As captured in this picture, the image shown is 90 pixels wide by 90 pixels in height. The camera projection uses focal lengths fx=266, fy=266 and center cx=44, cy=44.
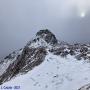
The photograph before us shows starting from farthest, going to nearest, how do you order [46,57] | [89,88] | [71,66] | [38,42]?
[38,42], [46,57], [71,66], [89,88]

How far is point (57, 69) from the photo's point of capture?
47000 millimetres

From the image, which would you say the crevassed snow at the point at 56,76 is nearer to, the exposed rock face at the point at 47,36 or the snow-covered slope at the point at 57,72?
the snow-covered slope at the point at 57,72

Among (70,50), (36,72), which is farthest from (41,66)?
(70,50)

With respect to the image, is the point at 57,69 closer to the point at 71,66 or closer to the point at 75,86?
the point at 71,66

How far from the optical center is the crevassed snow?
41312mm

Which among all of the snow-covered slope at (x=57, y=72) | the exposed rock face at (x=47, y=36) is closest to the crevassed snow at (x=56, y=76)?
the snow-covered slope at (x=57, y=72)

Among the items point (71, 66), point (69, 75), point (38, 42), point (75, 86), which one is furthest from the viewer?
point (38, 42)

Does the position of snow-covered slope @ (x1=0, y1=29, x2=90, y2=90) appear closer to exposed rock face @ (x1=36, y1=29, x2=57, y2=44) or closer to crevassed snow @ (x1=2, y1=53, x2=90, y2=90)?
crevassed snow @ (x1=2, y1=53, x2=90, y2=90)

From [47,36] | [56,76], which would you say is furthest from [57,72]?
[47,36]

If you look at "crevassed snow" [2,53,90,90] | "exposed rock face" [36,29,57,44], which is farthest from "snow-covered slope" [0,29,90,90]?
"exposed rock face" [36,29,57,44]

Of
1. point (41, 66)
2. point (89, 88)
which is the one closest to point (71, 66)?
point (41, 66)

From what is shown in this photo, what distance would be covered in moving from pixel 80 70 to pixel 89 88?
41.0 ft

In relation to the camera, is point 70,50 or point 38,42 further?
point 38,42

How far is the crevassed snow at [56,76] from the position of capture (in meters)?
41.3
